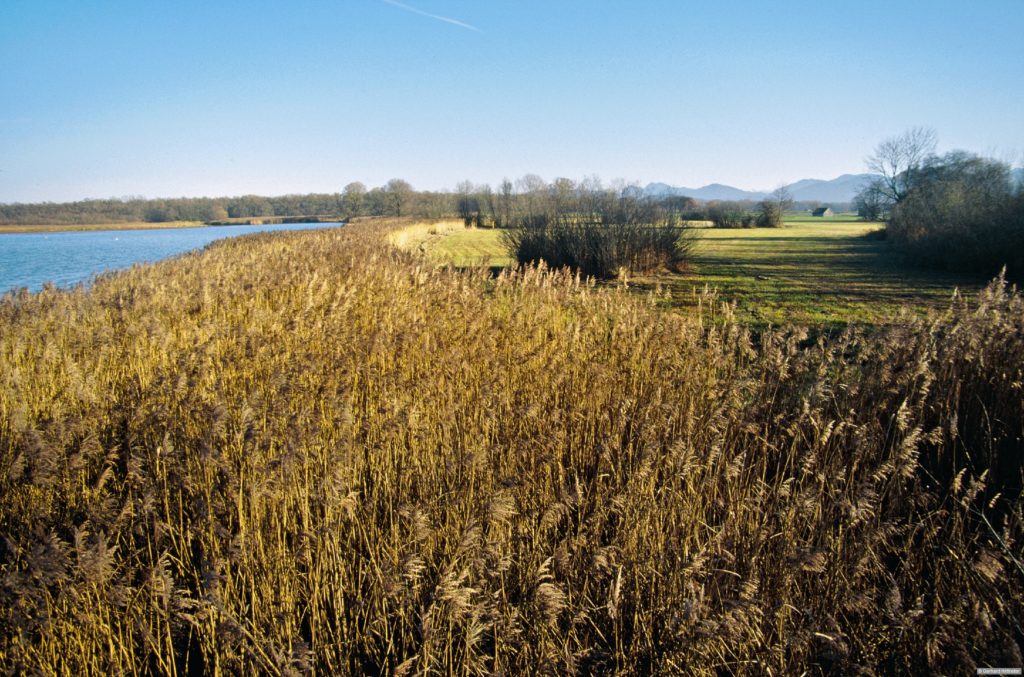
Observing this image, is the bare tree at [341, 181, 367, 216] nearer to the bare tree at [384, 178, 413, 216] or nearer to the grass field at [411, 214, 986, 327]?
the bare tree at [384, 178, 413, 216]

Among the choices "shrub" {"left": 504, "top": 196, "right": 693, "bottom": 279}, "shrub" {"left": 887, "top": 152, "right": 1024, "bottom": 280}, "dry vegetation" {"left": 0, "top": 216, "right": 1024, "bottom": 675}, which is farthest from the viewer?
"shrub" {"left": 504, "top": 196, "right": 693, "bottom": 279}

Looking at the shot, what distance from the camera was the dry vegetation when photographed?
1.95 m

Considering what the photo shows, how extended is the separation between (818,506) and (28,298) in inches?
287

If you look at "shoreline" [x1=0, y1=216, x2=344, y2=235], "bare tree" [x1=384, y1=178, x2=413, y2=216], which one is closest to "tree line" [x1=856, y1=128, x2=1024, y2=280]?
"bare tree" [x1=384, y1=178, x2=413, y2=216]

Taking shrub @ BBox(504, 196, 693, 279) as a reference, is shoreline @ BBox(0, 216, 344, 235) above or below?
above

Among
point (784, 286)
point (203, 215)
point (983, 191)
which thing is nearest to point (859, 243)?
point (983, 191)

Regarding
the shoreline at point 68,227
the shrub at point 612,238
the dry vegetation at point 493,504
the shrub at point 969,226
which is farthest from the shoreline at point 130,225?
the dry vegetation at point 493,504

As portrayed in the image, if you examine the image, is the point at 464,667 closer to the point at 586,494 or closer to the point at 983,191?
the point at 586,494

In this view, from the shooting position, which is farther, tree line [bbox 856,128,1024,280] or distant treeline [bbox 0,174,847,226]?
distant treeline [bbox 0,174,847,226]

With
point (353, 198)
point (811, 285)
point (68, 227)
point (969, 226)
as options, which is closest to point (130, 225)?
point (68, 227)

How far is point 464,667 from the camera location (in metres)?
1.91

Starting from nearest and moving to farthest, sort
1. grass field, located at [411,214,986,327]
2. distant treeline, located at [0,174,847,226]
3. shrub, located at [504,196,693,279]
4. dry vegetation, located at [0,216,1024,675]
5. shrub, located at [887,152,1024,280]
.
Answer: dry vegetation, located at [0,216,1024,675] → grass field, located at [411,214,986,327] → shrub, located at [887,152,1024,280] → shrub, located at [504,196,693,279] → distant treeline, located at [0,174,847,226]

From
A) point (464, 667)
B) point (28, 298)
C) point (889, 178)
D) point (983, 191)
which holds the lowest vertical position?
point (464, 667)

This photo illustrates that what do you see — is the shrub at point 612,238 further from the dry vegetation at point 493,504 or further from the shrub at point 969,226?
the dry vegetation at point 493,504
